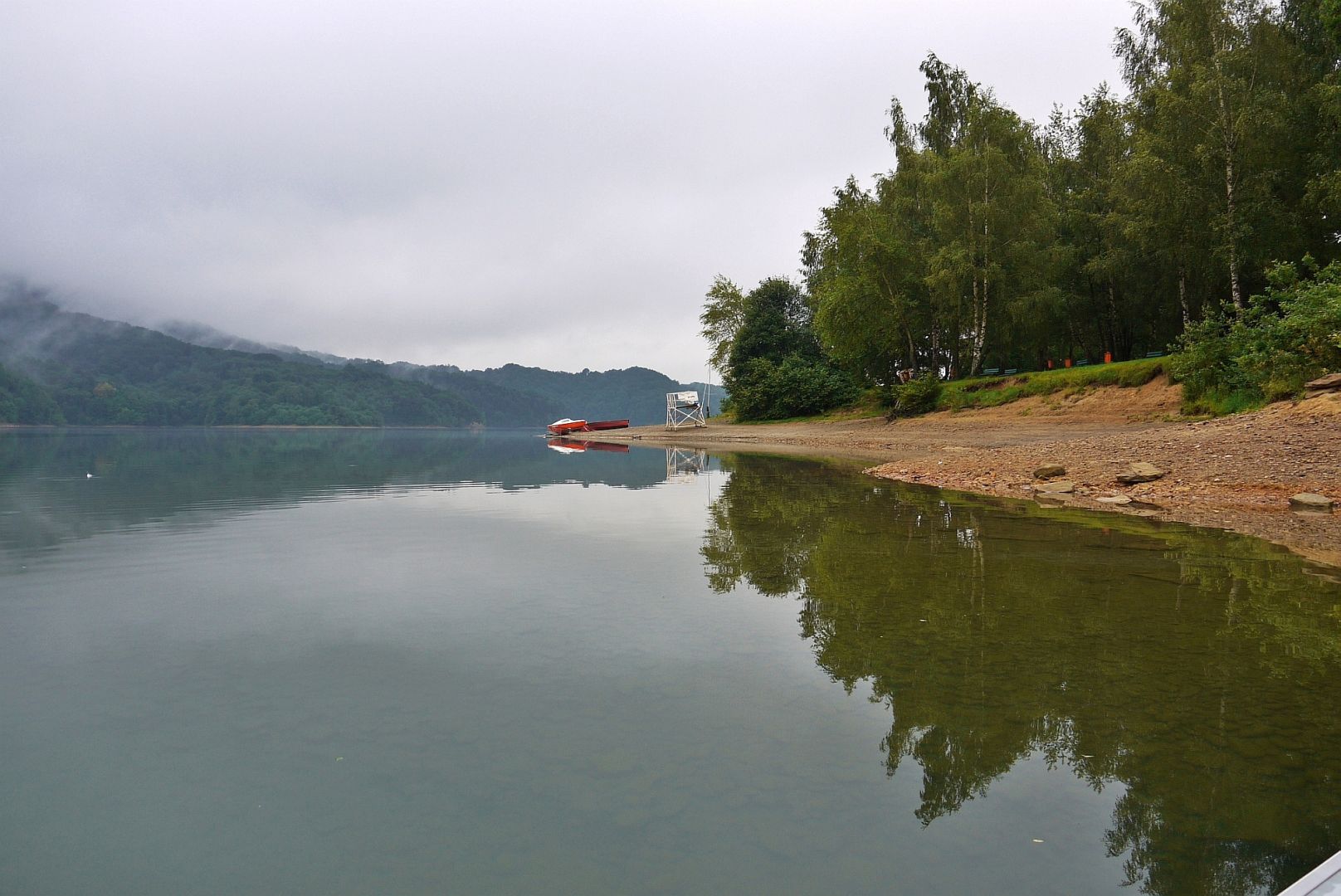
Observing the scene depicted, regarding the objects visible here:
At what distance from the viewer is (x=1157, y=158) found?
1072 inches

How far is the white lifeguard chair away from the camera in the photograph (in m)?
68.3

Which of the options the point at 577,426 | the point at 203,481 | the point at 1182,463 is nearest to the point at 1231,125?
the point at 1182,463

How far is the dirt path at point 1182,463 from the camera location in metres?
11.5

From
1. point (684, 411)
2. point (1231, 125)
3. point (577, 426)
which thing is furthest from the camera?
point (577, 426)

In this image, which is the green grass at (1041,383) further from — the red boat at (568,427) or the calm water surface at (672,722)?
the red boat at (568,427)

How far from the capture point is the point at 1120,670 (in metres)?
4.70

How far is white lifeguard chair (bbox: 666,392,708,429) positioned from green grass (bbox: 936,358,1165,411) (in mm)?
31403

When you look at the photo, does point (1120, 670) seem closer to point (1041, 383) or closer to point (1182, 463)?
point (1182, 463)

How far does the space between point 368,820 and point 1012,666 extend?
13.1 feet

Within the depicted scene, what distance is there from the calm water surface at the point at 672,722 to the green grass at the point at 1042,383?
75.2ft

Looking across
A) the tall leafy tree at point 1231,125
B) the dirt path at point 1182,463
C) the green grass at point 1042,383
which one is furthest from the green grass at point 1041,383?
the tall leafy tree at point 1231,125

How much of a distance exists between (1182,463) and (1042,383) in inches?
769

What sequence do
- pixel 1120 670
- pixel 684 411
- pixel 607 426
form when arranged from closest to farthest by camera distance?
1. pixel 1120 670
2. pixel 684 411
3. pixel 607 426

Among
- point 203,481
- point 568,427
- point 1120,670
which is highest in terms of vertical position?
point 568,427
